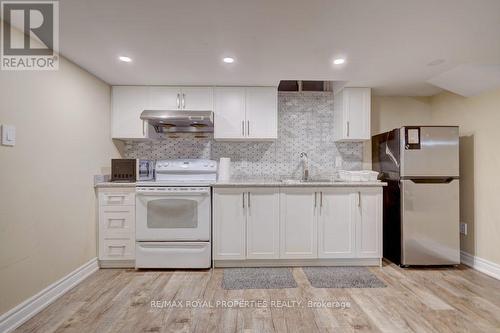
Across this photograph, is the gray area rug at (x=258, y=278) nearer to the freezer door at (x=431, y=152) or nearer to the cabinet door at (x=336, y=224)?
the cabinet door at (x=336, y=224)

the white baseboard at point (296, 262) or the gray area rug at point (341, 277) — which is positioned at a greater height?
the white baseboard at point (296, 262)

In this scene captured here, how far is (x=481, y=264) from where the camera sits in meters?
2.73

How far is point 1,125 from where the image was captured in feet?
5.61

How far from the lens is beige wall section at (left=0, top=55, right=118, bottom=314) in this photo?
1772mm

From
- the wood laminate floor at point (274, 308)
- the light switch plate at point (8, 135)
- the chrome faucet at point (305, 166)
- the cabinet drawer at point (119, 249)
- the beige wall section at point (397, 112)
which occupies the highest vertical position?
the beige wall section at point (397, 112)

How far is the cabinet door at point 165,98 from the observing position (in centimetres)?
309

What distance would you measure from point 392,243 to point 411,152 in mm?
1061

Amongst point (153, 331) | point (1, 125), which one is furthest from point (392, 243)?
point (1, 125)

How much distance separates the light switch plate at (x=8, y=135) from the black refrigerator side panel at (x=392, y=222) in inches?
136

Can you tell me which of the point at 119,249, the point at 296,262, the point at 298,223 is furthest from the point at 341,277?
the point at 119,249

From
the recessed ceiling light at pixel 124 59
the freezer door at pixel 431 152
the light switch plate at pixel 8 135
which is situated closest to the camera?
the light switch plate at pixel 8 135

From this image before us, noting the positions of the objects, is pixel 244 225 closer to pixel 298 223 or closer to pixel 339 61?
pixel 298 223

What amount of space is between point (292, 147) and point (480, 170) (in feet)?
6.83

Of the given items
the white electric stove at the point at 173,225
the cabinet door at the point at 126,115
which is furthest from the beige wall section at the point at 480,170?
the cabinet door at the point at 126,115
